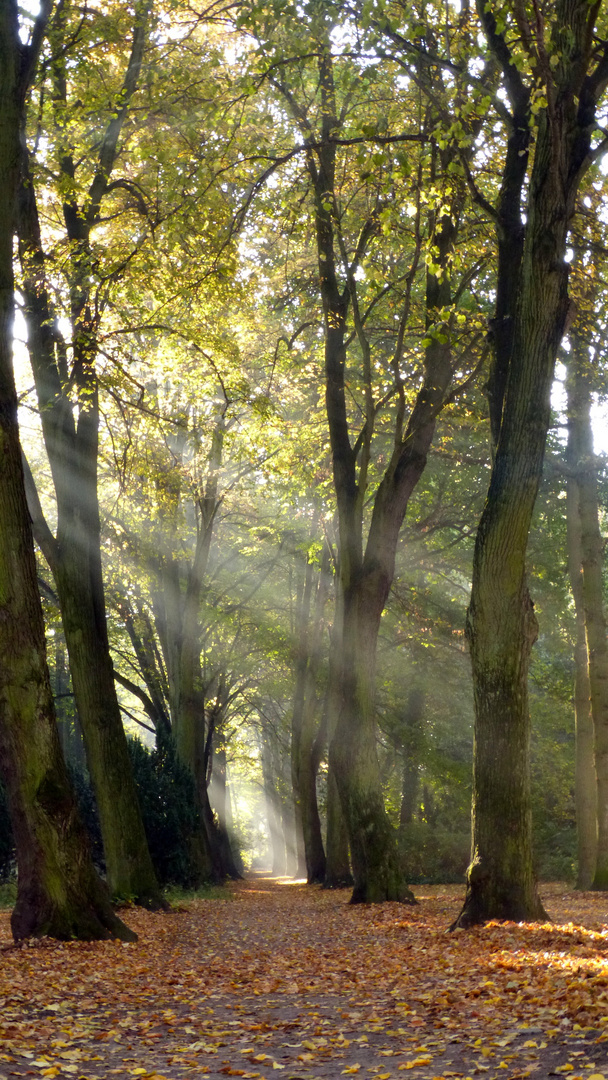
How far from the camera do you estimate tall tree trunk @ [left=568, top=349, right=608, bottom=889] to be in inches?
604

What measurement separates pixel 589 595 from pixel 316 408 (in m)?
6.44

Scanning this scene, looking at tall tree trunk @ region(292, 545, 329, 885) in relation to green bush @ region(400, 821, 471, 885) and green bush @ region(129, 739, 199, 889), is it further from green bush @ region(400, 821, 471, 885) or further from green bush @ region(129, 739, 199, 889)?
green bush @ region(129, 739, 199, 889)

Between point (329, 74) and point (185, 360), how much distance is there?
Answer: 4.58 m

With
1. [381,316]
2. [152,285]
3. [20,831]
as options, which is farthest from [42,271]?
[20,831]

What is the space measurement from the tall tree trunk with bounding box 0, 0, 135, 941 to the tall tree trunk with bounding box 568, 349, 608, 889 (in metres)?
8.79

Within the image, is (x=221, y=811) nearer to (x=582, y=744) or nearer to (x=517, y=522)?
(x=582, y=744)

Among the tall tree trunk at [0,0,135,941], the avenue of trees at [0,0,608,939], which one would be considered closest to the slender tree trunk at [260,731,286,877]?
the avenue of trees at [0,0,608,939]

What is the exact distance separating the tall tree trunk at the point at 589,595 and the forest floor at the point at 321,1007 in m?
5.73

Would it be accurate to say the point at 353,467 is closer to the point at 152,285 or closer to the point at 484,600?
the point at 152,285

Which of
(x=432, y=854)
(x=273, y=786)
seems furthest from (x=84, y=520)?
(x=273, y=786)

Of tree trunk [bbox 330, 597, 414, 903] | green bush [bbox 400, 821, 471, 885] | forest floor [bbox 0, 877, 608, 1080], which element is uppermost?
tree trunk [bbox 330, 597, 414, 903]

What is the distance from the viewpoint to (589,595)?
15883 mm

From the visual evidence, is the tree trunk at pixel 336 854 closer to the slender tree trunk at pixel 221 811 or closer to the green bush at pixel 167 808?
the green bush at pixel 167 808

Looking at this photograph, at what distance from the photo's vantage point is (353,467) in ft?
47.3
